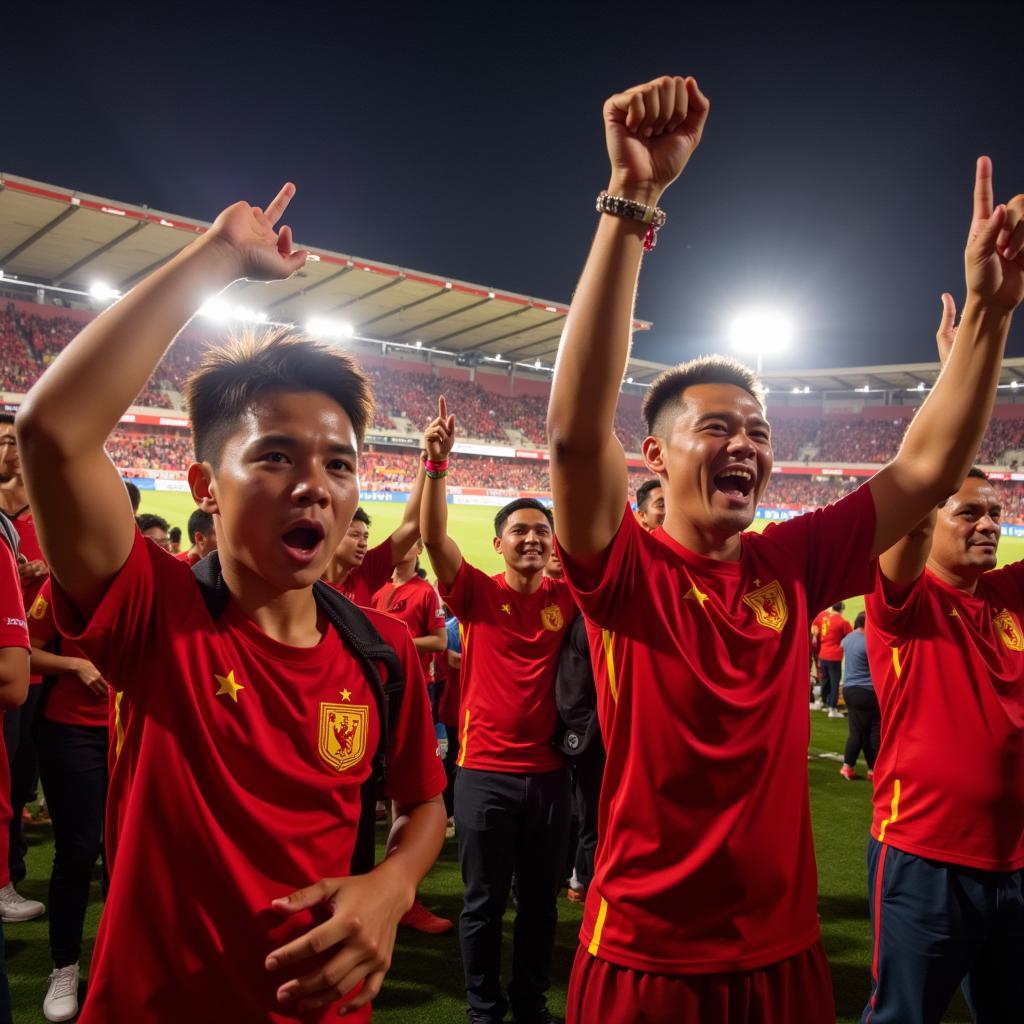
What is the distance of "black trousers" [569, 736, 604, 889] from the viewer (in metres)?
4.45

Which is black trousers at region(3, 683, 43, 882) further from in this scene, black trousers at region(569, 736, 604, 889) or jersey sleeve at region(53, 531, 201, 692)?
jersey sleeve at region(53, 531, 201, 692)

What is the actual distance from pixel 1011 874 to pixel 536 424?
41.5 meters

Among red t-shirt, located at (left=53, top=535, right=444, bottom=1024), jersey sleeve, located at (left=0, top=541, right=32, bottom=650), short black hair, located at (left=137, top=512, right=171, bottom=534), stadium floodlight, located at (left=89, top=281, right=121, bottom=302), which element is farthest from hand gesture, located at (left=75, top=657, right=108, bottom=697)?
stadium floodlight, located at (left=89, top=281, right=121, bottom=302)

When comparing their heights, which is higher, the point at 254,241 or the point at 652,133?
the point at 652,133

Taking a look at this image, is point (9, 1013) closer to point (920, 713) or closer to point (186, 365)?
point (920, 713)

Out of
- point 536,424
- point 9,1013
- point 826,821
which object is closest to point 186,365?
point 536,424

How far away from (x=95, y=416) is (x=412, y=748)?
3.44ft

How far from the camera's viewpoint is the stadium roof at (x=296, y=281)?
22.4m

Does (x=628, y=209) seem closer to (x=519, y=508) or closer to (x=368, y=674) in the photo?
(x=368, y=674)

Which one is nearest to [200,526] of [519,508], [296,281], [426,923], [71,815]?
[71,815]

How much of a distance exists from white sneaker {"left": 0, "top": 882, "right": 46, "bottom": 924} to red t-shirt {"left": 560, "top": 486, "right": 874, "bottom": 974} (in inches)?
172

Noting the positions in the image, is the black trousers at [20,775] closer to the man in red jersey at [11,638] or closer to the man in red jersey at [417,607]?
the man in red jersey at [417,607]

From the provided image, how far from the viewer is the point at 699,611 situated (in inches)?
83.7

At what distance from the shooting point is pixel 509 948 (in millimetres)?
4688
